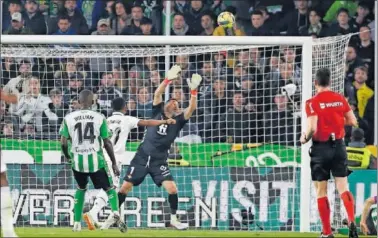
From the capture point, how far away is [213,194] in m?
19.7

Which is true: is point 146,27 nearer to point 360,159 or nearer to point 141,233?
point 360,159

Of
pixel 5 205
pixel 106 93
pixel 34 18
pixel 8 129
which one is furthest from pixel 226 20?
pixel 5 205

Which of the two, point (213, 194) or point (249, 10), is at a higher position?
point (249, 10)

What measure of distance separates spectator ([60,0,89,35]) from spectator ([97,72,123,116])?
2634 mm

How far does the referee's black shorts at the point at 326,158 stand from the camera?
16094 millimetres

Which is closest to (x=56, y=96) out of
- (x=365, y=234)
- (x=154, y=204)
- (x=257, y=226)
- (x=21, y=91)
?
(x=21, y=91)

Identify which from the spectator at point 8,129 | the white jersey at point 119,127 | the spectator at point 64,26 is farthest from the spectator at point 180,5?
the white jersey at point 119,127

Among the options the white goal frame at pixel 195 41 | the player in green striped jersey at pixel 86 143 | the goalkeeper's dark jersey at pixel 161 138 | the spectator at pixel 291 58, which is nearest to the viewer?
the player in green striped jersey at pixel 86 143

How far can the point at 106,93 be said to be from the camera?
20578 millimetres

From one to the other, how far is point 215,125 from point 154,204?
5.71 feet

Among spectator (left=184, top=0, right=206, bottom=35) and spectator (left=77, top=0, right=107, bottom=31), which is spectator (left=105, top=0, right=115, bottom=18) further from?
spectator (left=184, top=0, right=206, bottom=35)

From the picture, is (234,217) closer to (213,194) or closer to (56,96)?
(213,194)

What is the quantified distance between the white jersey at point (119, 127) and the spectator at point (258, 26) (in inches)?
206

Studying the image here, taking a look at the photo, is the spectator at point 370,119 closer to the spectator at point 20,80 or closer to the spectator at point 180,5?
the spectator at point 180,5
